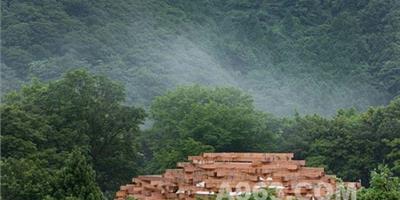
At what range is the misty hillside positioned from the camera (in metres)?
71.1

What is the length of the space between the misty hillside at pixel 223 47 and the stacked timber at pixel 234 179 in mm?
33442

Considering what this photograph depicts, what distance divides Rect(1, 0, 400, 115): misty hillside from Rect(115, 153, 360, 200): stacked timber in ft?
110

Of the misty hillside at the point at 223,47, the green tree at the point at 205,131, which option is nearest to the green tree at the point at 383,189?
the green tree at the point at 205,131

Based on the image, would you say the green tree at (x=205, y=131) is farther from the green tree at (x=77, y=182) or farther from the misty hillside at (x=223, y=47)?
the green tree at (x=77, y=182)

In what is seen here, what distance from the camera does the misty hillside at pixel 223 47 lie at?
71.1 metres

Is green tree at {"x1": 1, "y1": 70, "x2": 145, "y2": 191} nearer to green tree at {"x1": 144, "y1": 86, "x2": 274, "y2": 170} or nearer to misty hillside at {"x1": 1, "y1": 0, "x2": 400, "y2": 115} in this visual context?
green tree at {"x1": 144, "y1": 86, "x2": 274, "y2": 170}

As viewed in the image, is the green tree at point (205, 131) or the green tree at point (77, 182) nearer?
the green tree at point (77, 182)

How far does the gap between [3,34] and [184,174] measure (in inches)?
1705

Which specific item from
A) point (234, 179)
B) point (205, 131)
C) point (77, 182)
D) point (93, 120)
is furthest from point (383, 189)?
point (205, 131)

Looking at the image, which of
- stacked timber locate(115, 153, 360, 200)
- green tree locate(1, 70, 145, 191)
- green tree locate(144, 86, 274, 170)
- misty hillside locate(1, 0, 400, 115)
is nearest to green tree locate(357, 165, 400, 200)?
stacked timber locate(115, 153, 360, 200)

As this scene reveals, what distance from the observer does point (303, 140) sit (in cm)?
4741

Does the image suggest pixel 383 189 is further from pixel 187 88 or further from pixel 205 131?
pixel 187 88

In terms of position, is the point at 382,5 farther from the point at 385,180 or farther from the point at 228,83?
the point at 385,180

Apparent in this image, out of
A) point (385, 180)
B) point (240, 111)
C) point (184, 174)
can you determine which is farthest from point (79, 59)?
point (385, 180)
